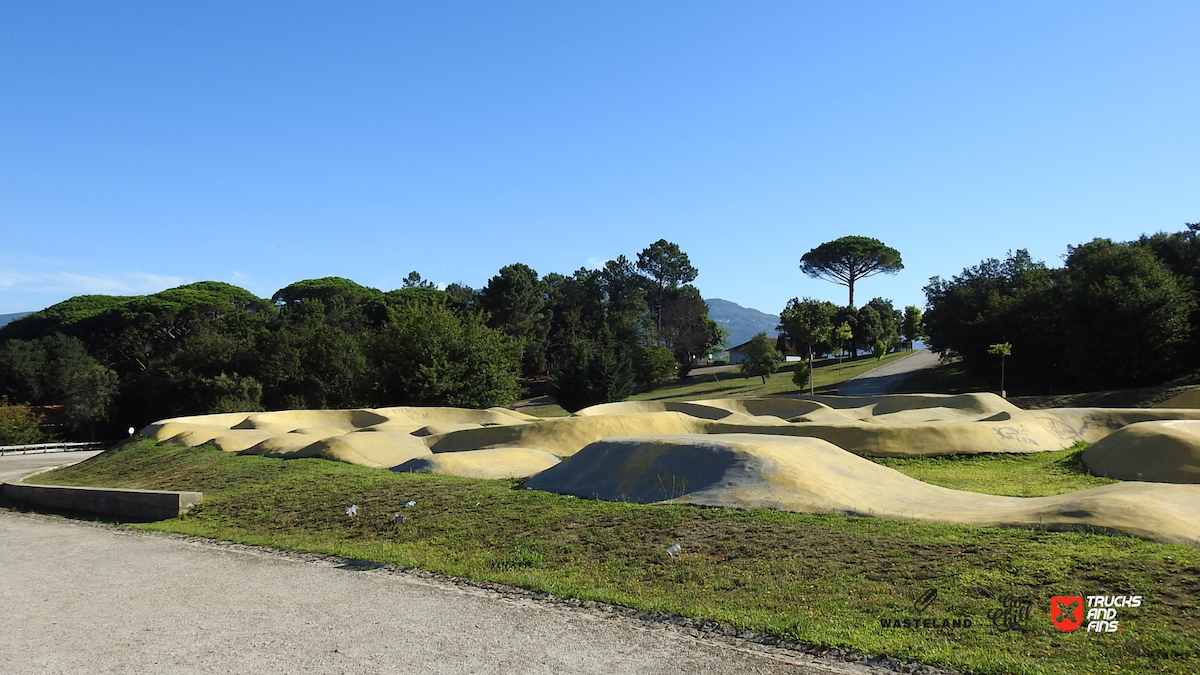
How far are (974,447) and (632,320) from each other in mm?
57010

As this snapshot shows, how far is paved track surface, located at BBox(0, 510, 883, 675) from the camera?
5898 millimetres

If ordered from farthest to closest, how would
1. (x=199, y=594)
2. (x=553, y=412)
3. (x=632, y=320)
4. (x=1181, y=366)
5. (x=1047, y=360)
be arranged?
(x=632, y=320) < (x=553, y=412) < (x=1047, y=360) < (x=1181, y=366) < (x=199, y=594)

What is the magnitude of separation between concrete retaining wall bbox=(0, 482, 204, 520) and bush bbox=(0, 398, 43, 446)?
31385 millimetres

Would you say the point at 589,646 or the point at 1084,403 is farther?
the point at 1084,403

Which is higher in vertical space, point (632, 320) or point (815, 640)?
point (632, 320)

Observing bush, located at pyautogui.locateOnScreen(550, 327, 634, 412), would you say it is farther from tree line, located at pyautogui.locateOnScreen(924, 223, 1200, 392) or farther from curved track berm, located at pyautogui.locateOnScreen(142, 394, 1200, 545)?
tree line, located at pyautogui.locateOnScreen(924, 223, 1200, 392)

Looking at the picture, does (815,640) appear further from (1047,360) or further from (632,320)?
(632,320)

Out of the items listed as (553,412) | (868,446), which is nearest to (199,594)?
(868,446)

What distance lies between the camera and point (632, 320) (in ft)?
249

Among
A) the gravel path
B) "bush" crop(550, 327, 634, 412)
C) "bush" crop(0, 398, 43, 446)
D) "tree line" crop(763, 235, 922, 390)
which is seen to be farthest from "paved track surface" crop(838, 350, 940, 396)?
"bush" crop(0, 398, 43, 446)

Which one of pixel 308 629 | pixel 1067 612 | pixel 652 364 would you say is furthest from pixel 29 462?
pixel 652 364

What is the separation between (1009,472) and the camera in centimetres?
1744

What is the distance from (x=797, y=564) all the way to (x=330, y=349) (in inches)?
1709

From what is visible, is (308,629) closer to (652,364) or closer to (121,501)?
(121,501)
